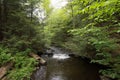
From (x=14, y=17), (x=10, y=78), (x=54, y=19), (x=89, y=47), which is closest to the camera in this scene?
(x=10, y=78)

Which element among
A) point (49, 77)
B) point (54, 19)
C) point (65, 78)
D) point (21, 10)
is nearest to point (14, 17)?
point (21, 10)

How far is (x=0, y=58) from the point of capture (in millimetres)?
6938

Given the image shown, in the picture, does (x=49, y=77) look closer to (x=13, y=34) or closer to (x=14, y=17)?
(x=13, y=34)

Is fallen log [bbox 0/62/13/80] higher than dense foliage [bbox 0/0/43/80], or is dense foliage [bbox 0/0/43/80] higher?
dense foliage [bbox 0/0/43/80]

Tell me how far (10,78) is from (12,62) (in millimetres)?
1772

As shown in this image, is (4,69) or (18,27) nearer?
(4,69)

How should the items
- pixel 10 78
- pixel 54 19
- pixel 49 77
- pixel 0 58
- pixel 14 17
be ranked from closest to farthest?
pixel 10 78 < pixel 0 58 < pixel 49 77 < pixel 14 17 < pixel 54 19

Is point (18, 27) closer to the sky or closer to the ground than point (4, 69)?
closer to the sky

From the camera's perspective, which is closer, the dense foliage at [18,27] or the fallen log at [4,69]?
the fallen log at [4,69]

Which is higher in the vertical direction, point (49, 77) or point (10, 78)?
point (10, 78)

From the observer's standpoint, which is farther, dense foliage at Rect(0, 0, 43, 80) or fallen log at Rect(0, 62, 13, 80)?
dense foliage at Rect(0, 0, 43, 80)

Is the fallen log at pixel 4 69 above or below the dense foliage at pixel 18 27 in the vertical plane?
below

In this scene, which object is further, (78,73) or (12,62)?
Result: (78,73)

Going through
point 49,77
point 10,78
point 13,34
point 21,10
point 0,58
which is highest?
point 21,10
